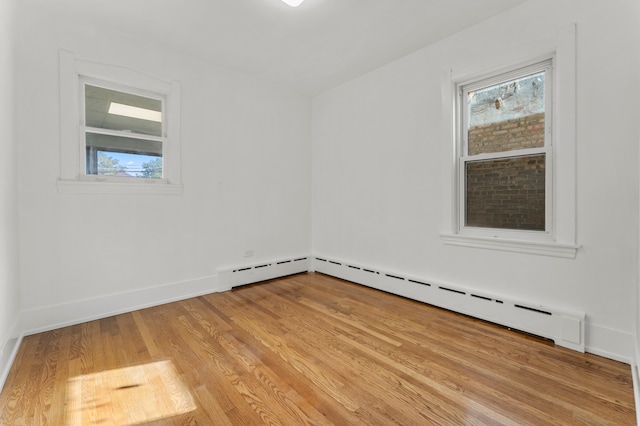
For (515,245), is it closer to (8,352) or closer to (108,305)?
(108,305)

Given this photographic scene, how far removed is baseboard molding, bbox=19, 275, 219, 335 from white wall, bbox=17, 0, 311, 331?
0.01 meters

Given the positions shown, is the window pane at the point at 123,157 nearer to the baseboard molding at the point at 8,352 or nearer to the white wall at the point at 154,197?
the white wall at the point at 154,197

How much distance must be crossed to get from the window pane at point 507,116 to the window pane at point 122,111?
346cm

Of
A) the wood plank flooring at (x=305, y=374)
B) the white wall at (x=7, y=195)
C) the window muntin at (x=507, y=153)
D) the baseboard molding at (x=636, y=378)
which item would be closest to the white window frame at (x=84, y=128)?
the white wall at (x=7, y=195)

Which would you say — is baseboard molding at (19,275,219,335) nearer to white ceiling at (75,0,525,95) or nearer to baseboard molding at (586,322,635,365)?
white ceiling at (75,0,525,95)

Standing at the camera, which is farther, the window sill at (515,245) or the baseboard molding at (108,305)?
the baseboard molding at (108,305)

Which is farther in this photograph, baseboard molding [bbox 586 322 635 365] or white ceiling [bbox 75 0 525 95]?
white ceiling [bbox 75 0 525 95]

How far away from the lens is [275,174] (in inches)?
166

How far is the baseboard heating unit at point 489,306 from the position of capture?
221 cm

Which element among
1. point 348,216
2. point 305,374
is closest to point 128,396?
point 305,374

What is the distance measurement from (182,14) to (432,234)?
3.29m

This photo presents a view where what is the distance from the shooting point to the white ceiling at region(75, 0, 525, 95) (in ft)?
8.18

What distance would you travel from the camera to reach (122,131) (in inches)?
118

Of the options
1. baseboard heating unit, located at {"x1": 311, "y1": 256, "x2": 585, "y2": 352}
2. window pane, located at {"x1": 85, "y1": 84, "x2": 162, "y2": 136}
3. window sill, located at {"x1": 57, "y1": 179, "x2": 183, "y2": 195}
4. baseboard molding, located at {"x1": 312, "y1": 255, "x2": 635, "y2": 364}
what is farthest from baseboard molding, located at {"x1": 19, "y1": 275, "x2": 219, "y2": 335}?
baseboard heating unit, located at {"x1": 311, "y1": 256, "x2": 585, "y2": 352}
